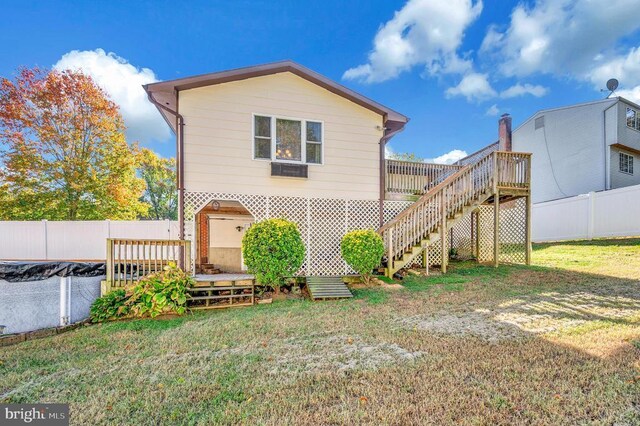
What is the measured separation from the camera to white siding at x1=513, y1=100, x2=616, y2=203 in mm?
16094

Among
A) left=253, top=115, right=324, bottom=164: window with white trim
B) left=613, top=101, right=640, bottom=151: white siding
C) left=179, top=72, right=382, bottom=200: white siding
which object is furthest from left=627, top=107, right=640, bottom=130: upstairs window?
left=253, top=115, right=324, bottom=164: window with white trim

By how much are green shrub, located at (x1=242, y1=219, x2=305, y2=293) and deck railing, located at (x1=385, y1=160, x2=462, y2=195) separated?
5.03 m

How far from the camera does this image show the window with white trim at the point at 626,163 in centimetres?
1642

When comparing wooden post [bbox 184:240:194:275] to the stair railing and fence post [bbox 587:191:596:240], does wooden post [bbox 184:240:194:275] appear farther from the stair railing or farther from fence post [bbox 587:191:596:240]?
fence post [bbox 587:191:596:240]

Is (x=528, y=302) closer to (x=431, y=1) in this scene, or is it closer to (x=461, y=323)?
(x=461, y=323)

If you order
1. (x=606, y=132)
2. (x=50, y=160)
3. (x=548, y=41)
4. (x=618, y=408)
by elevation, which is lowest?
(x=618, y=408)

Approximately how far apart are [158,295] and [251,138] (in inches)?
185

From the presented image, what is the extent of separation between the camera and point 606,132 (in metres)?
15.8

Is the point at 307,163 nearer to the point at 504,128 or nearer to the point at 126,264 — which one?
the point at 126,264

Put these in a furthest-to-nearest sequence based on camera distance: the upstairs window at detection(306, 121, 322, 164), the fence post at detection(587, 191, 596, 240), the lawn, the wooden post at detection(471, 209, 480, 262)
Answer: the fence post at detection(587, 191, 596, 240), the wooden post at detection(471, 209, 480, 262), the upstairs window at detection(306, 121, 322, 164), the lawn

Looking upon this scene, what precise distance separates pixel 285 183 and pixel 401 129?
4.44 metres

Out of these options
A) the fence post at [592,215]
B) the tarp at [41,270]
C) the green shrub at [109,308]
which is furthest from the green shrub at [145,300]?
the fence post at [592,215]

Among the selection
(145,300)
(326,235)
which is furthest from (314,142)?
(145,300)

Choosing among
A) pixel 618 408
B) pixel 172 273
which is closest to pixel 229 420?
pixel 618 408
